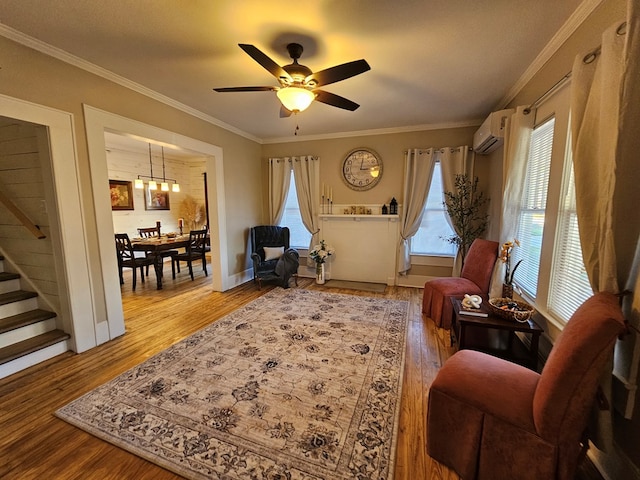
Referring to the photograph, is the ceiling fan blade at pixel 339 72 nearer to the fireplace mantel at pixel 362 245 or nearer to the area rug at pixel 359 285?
the fireplace mantel at pixel 362 245

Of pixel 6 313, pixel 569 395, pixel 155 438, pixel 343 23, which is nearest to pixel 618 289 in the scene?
pixel 569 395

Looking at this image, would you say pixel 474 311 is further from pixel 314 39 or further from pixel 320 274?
pixel 320 274

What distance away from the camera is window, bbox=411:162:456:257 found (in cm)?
432

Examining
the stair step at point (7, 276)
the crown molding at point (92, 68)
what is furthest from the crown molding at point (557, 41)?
the stair step at point (7, 276)

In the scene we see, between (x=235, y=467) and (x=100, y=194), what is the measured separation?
270cm

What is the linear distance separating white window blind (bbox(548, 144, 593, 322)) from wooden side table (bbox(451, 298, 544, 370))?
9.2 inches

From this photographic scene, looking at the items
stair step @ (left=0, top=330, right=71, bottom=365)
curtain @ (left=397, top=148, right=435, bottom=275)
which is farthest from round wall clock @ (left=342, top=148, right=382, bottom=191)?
stair step @ (left=0, top=330, right=71, bottom=365)

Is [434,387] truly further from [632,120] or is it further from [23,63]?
[23,63]

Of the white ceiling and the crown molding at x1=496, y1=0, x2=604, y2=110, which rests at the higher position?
the white ceiling

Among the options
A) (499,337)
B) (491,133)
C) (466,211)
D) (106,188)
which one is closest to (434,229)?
(466,211)

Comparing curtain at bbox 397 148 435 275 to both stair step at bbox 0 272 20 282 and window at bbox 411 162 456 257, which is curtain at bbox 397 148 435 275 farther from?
stair step at bbox 0 272 20 282

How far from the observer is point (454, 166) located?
411 centimetres

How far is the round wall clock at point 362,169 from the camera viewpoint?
4.58 m

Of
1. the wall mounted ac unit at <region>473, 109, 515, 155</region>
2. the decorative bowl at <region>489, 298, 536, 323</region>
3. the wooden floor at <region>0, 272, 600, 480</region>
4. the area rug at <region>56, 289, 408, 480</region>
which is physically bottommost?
the wooden floor at <region>0, 272, 600, 480</region>
